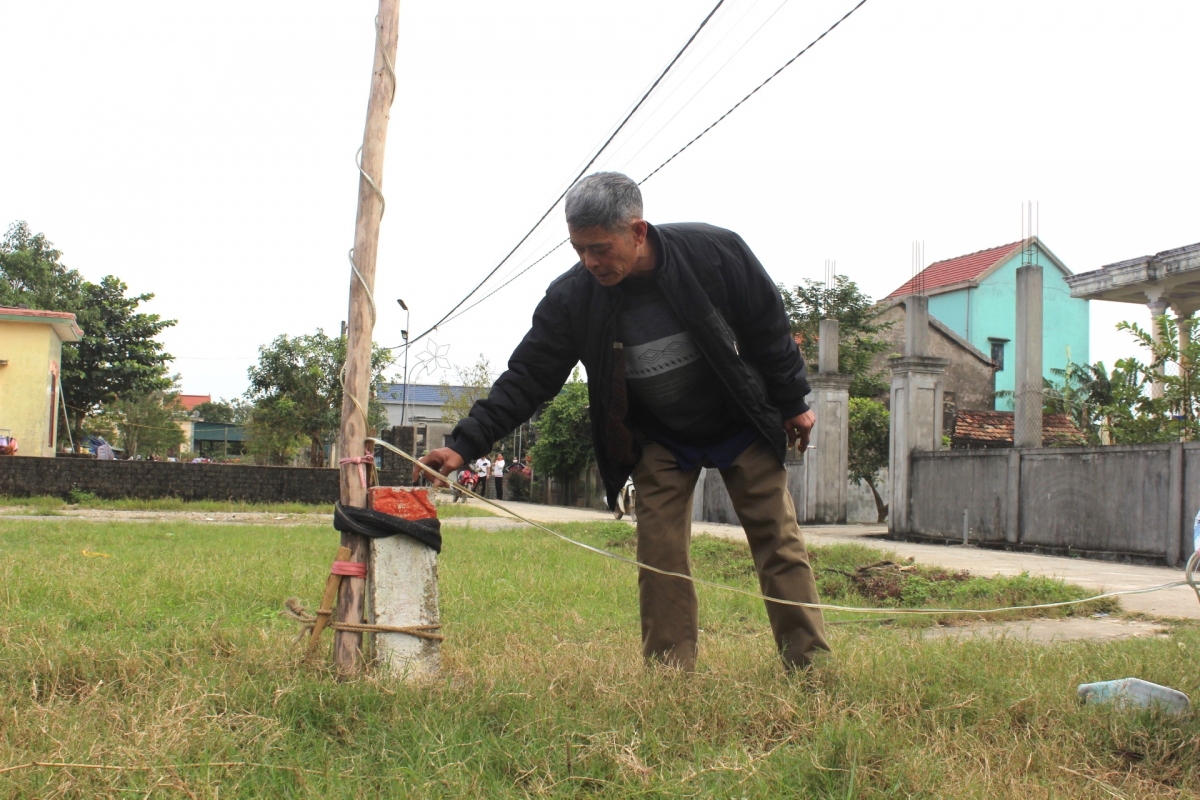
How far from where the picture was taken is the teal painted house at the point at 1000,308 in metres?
32.8

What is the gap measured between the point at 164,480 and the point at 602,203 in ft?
54.6

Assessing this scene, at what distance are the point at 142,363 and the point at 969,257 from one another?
89.2 ft

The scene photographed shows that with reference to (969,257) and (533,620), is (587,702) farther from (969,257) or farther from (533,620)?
(969,257)

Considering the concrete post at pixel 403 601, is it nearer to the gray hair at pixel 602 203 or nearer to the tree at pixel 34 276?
the gray hair at pixel 602 203

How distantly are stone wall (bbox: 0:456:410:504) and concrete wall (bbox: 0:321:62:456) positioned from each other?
5722mm

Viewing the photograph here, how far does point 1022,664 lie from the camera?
133 inches

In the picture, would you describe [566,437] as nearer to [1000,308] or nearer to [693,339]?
[1000,308]

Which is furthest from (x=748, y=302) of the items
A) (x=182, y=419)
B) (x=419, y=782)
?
(x=182, y=419)

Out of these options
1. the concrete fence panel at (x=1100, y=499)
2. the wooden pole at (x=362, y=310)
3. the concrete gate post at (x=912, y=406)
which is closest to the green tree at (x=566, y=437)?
the concrete gate post at (x=912, y=406)

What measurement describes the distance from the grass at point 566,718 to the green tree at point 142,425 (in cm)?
4247

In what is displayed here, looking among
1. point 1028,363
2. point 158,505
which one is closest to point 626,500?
point 1028,363

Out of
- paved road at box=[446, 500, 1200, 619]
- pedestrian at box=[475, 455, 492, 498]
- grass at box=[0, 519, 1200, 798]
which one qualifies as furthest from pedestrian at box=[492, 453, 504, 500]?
grass at box=[0, 519, 1200, 798]

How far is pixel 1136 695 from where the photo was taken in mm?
2748

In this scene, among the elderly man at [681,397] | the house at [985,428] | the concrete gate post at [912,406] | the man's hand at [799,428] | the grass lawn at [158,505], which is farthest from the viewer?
the house at [985,428]
